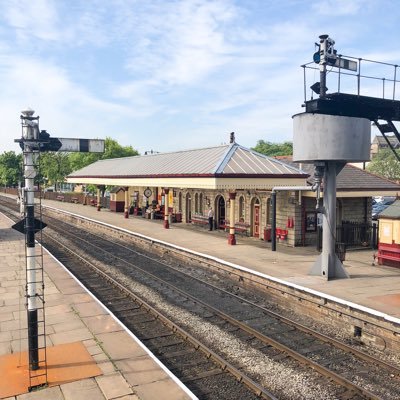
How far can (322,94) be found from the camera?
1296 cm

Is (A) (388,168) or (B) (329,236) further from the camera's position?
(A) (388,168)

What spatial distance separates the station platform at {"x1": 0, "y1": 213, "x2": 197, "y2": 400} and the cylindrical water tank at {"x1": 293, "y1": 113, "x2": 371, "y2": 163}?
816 centimetres

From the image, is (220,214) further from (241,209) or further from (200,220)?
(241,209)

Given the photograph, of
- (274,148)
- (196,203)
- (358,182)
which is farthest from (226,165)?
(274,148)

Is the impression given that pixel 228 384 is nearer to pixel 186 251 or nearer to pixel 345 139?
pixel 345 139

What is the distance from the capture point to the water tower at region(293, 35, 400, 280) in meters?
12.7

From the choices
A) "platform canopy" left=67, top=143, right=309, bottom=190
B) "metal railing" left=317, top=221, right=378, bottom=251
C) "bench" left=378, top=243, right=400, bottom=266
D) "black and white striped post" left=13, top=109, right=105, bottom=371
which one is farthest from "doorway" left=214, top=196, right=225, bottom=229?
"black and white striped post" left=13, top=109, right=105, bottom=371

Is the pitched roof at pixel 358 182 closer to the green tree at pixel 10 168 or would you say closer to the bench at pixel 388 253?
the bench at pixel 388 253

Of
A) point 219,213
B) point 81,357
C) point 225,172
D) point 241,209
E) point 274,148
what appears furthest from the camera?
point 274,148

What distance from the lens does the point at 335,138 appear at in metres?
13.5

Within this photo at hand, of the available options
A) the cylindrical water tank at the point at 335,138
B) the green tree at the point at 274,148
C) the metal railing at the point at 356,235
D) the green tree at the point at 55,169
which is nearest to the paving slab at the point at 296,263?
the metal railing at the point at 356,235

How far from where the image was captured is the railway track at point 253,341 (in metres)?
7.51

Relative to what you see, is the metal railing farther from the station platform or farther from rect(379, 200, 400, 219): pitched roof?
the station platform

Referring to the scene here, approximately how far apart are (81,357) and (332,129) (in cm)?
992
